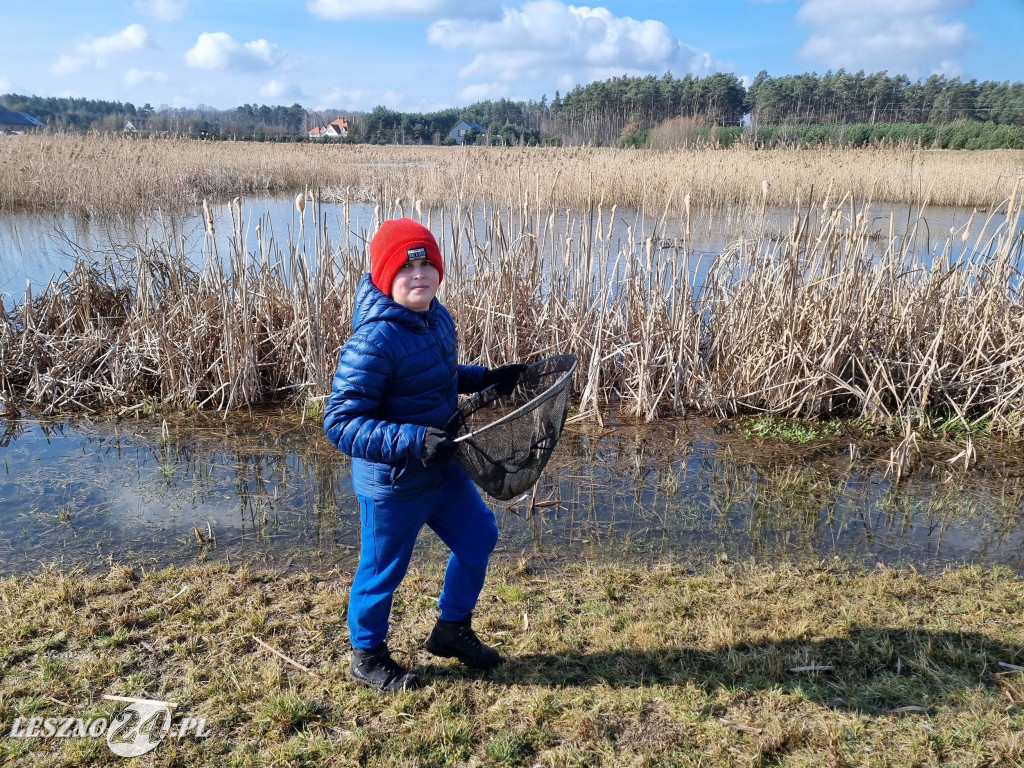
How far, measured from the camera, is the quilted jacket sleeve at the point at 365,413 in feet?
6.94

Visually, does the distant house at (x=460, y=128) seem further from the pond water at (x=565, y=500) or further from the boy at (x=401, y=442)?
the boy at (x=401, y=442)

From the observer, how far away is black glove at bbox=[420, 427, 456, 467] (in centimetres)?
211

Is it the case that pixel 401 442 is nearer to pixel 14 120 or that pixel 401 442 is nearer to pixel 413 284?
pixel 413 284

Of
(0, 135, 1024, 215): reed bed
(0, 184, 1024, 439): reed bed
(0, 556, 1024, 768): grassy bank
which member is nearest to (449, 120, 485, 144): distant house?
(0, 135, 1024, 215): reed bed

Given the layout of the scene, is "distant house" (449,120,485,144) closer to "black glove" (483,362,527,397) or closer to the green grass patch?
the green grass patch

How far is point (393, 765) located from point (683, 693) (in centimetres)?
103

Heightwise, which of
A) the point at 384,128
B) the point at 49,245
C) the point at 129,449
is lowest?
the point at 129,449

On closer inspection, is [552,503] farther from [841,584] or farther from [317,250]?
[317,250]

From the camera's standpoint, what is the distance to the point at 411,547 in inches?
94.7

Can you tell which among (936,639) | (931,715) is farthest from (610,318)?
(931,715)

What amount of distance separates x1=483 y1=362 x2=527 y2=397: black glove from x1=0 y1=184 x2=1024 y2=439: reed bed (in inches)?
109

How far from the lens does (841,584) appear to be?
10.9ft

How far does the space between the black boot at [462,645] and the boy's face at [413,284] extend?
1167 millimetres

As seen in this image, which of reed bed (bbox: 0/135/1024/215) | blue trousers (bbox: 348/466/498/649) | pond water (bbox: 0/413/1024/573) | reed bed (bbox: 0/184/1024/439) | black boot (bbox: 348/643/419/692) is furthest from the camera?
reed bed (bbox: 0/135/1024/215)
